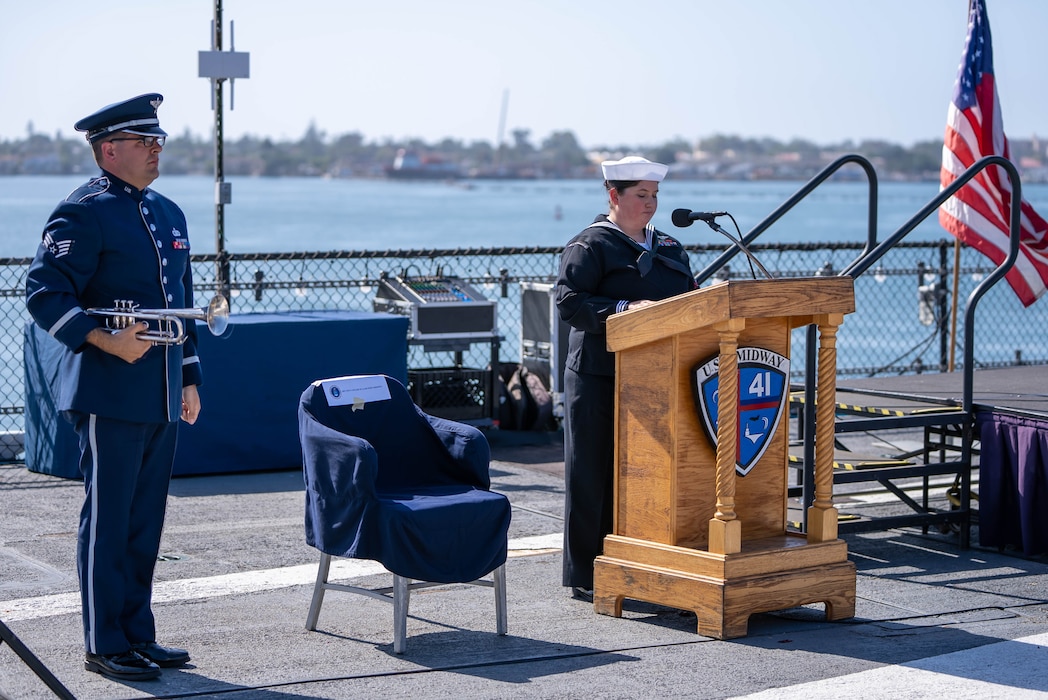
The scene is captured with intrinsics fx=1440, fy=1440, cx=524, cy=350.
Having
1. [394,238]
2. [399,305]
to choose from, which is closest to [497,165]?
[394,238]

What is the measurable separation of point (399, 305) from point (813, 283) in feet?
17.0

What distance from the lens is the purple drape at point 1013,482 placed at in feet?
23.1

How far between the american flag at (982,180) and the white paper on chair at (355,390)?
4835 millimetres

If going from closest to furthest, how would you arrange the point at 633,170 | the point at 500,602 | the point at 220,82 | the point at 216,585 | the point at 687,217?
the point at 500,602, the point at 687,217, the point at 633,170, the point at 216,585, the point at 220,82

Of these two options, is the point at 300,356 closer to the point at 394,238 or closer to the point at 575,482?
the point at 575,482

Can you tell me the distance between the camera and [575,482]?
6.36 m

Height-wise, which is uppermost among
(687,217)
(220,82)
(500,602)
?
(220,82)

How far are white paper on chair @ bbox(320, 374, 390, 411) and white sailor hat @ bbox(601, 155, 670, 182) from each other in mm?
1314

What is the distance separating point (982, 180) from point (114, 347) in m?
6.51

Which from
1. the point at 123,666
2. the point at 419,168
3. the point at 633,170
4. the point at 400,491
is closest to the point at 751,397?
the point at 633,170

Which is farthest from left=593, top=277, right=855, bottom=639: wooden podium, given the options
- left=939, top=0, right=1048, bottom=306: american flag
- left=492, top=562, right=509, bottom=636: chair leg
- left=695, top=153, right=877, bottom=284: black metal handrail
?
left=939, top=0, right=1048, bottom=306: american flag

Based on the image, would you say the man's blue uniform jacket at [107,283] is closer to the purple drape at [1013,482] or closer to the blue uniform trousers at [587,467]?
the blue uniform trousers at [587,467]

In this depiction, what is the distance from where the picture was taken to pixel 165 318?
16.3 feet

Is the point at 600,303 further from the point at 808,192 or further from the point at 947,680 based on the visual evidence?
the point at 947,680
